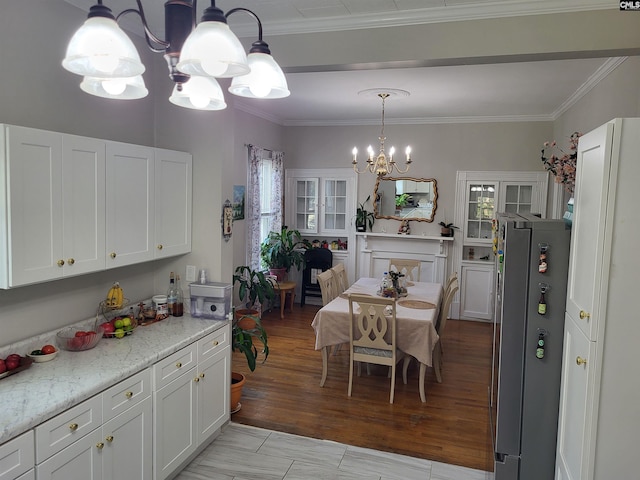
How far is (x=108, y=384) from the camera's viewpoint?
7.14ft

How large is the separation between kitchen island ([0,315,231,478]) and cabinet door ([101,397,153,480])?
77mm

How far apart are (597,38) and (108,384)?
3.11 meters

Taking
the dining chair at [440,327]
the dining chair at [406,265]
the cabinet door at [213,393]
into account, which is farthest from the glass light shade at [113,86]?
the dining chair at [406,265]

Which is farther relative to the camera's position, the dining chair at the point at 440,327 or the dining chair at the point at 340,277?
the dining chair at the point at 340,277

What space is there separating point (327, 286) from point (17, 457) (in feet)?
11.3

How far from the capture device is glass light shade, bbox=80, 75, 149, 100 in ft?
5.41

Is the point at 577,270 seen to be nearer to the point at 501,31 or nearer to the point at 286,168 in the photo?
the point at 501,31

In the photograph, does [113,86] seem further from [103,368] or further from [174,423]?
[174,423]

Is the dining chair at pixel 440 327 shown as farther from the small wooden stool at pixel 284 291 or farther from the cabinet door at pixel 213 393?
the small wooden stool at pixel 284 291

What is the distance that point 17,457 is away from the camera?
1733mm

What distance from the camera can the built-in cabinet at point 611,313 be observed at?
1.63m

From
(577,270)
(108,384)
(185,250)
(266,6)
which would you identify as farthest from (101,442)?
(266,6)

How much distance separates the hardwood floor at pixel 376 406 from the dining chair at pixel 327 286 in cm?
70

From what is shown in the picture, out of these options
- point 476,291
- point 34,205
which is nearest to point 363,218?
point 476,291
